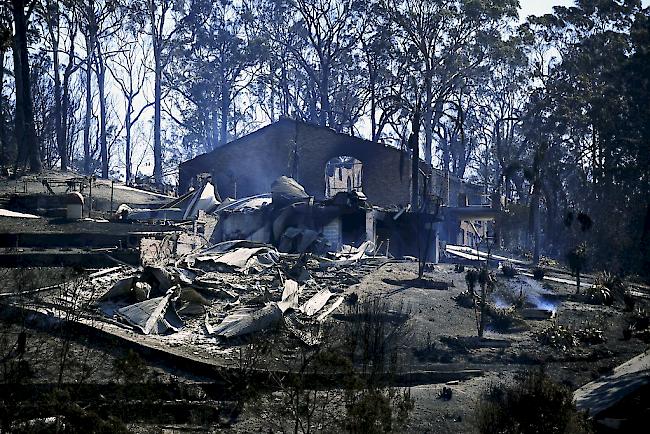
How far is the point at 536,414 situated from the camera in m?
8.09

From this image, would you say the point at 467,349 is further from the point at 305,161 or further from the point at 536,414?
the point at 305,161

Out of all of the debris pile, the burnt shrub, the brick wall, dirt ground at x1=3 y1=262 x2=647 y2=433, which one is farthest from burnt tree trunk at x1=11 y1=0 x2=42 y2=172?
the burnt shrub

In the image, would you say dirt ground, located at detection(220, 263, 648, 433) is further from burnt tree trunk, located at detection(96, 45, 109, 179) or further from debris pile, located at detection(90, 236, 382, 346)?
burnt tree trunk, located at detection(96, 45, 109, 179)

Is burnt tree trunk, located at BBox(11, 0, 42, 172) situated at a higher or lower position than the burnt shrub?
higher

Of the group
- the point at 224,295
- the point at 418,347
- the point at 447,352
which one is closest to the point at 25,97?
the point at 224,295

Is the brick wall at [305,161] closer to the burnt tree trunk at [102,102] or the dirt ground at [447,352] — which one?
the burnt tree trunk at [102,102]

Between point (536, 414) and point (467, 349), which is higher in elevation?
point (536, 414)

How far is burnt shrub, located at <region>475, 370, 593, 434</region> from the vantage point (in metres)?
7.95

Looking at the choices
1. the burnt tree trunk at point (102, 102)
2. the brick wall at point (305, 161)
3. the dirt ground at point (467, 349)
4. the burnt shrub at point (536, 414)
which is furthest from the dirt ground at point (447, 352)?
the burnt tree trunk at point (102, 102)

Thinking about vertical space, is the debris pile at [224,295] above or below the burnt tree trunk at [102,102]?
below

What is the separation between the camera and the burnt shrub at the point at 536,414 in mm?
7949

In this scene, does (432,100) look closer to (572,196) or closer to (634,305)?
(572,196)

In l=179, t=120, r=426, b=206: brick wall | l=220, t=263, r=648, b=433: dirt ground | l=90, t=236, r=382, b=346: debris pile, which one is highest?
l=179, t=120, r=426, b=206: brick wall

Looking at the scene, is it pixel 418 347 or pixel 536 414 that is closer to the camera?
pixel 536 414
